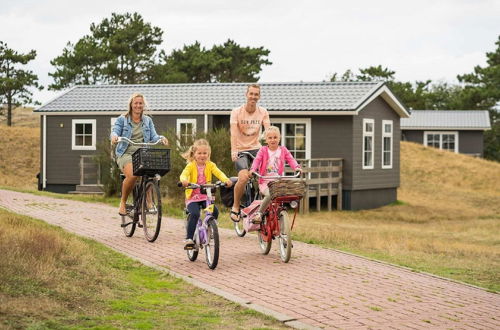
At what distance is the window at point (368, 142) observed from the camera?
28344mm

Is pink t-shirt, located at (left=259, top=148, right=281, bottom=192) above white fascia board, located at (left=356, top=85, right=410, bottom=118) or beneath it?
beneath

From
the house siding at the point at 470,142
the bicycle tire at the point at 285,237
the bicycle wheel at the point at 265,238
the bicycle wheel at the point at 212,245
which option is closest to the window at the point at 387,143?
the bicycle wheel at the point at 265,238

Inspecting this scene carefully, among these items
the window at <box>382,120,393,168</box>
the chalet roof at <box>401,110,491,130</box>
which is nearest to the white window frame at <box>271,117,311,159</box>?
the window at <box>382,120,393,168</box>

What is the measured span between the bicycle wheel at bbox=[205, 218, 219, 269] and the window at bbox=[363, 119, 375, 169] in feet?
63.4

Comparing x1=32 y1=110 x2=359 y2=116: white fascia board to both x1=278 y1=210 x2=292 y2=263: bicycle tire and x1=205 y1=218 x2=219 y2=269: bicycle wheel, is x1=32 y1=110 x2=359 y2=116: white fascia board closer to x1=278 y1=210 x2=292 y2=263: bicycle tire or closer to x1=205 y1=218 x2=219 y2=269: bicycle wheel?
x1=278 y1=210 x2=292 y2=263: bicycle tire

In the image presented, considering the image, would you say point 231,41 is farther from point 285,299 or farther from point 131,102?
point 285,299

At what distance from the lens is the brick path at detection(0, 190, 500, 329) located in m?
7.34

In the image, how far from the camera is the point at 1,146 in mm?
45281

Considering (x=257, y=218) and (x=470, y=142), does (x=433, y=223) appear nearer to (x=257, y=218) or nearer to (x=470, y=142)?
(x=257, y=218)

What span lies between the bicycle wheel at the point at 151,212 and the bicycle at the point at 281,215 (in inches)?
58.4

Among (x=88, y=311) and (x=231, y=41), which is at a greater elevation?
(x=231, y=41)

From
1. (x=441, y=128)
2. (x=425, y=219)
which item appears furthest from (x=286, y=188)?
(x=441, y=128)

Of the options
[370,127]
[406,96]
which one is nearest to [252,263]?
[370,127]

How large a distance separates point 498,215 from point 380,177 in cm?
458
